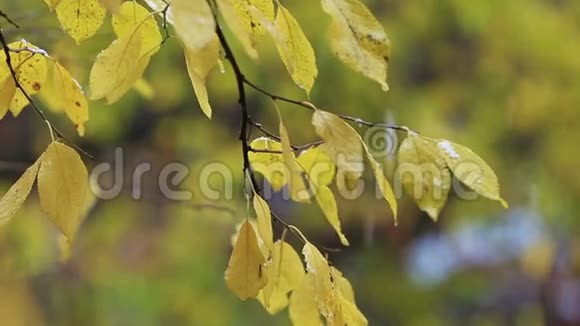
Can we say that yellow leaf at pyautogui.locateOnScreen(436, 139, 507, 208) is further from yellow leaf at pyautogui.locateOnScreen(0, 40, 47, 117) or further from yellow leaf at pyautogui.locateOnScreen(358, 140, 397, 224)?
yellow leaf at pyautogui.locateOnScreen(0, 40, 47, 117)

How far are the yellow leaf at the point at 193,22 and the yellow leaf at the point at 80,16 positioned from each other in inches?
6.5

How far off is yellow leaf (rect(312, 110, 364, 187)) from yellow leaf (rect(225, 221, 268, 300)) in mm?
67

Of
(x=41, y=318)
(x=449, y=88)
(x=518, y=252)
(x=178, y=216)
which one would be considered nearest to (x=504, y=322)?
(x=518, y=252)

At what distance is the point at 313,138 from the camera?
1821mm

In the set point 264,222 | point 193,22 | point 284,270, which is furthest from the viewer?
point 284,270

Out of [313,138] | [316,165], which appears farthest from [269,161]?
[313,138]

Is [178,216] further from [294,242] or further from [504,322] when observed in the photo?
[504,322]

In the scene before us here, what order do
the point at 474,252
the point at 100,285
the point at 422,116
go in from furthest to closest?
the point at 474,252
the point at 100,285
the point at 422,116

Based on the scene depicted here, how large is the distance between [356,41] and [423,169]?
0.34 feet

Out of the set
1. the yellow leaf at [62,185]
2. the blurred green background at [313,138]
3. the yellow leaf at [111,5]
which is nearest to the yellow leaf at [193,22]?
the yellow leaf at [111,5]

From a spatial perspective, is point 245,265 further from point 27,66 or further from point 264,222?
point 27,66

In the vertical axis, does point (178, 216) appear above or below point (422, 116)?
below

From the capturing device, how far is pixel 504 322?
8.02 ft

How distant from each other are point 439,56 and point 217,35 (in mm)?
1654
